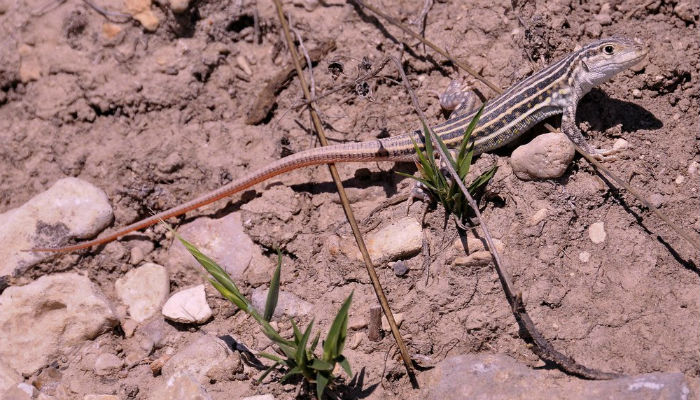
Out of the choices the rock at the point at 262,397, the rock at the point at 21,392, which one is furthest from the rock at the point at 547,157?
the rock at the point at 21,392

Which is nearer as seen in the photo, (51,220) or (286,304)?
(286,304)

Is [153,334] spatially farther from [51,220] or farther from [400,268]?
[400,268]

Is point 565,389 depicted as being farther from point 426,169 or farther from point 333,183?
point 333,183

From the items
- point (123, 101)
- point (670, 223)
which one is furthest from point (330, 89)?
point (670, 223)

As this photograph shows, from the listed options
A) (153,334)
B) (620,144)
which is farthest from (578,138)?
(153,334)

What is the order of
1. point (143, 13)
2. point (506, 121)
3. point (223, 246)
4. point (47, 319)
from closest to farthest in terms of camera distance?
point (47, 319), point (506, 121), point (223, 246), point (143, 13)

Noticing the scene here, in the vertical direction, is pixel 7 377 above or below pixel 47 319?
below

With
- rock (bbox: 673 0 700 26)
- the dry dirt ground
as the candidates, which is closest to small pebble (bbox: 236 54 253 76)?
the dry dirt ground
